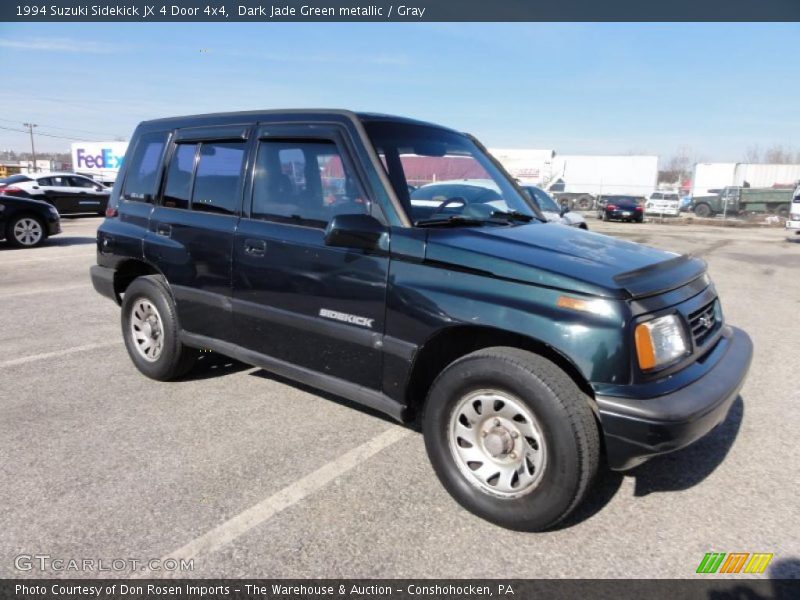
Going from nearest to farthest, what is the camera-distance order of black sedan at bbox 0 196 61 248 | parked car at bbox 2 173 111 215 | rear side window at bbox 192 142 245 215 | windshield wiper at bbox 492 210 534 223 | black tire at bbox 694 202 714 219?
windshield wiper at bbox 492 210 534 223, rear side window at bbox 192 142 245 215, black sedan at bbox 0 196 61 248, parked car at bbox 2 173 111 215, black tire at bbox 694 202 714 219

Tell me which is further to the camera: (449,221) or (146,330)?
(146,330)

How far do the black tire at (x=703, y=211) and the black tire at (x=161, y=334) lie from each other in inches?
1449

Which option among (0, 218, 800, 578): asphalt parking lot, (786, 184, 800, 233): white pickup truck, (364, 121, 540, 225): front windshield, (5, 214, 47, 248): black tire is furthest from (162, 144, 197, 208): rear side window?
(786, 184, 800, 233): white pickup truck

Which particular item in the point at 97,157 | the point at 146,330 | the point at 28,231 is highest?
the point at 97,157

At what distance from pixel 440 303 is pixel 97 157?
156ft

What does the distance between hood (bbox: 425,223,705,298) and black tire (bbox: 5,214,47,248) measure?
1206cm

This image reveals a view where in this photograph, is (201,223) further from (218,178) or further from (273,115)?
(273,115)

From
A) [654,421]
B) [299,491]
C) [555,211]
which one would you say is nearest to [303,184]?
[299,491]

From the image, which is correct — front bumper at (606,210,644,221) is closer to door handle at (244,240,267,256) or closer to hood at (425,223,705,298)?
hood at (425,223,705,298)

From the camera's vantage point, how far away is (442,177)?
3746 millimetres

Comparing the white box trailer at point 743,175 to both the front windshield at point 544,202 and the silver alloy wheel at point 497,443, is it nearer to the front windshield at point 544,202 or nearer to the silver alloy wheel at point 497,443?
the front windshield at point 544,202

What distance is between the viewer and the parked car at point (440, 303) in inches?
94.6

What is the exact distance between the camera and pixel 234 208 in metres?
3.65

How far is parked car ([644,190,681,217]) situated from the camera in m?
33.9
